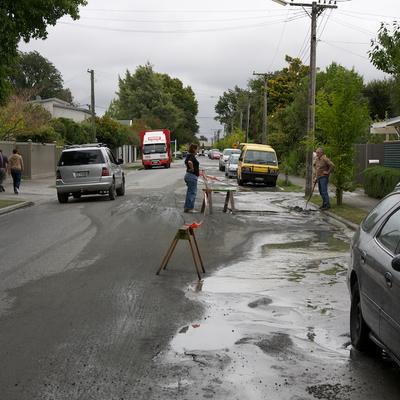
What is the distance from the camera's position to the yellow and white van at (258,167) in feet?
99.5

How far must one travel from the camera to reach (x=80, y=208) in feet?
62.0

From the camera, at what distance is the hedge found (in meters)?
20.2

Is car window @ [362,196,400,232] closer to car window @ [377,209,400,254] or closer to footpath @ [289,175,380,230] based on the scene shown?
car window @ [377,209,400,254]

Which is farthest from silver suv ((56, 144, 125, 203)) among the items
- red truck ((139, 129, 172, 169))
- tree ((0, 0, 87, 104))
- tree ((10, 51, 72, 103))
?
tree ((10, 51, 72, 103))

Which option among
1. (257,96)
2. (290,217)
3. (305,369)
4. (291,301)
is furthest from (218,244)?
(257,96)

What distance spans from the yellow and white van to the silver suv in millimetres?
10483

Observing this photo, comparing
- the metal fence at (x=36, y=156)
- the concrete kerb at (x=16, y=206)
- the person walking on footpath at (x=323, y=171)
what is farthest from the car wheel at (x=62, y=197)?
the metal fence at (x=36, y=156)

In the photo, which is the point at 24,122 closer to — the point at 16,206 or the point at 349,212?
the point at 16,206

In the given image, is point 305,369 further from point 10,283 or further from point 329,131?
point 329,131

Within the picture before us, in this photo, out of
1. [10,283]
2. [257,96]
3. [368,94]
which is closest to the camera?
[10,283]

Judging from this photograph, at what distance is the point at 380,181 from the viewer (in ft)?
70.5

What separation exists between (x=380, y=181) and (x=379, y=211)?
53.1ft

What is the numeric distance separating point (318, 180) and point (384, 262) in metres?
14.4

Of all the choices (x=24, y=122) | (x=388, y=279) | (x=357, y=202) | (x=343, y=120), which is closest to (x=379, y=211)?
(x=388, y=279)
